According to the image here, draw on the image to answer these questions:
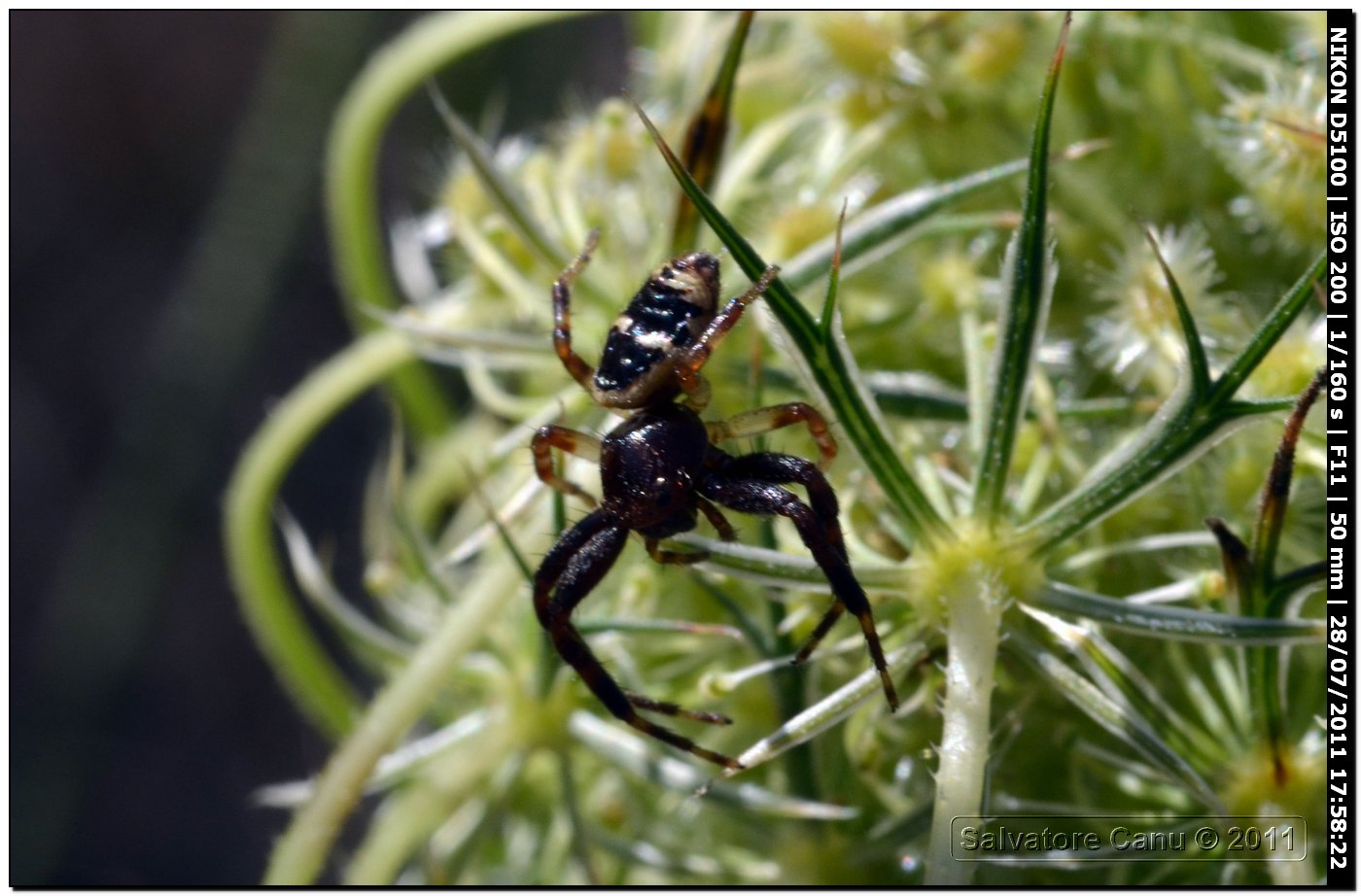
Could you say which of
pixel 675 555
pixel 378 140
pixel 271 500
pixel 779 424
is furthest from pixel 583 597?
pixel 378 140

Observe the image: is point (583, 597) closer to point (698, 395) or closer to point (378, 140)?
point (698, 395)

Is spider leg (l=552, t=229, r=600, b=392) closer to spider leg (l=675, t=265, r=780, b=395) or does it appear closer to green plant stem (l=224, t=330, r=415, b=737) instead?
spider leg (l=675, t=265, r=780, b=395)

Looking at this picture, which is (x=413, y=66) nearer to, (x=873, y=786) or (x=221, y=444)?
(x=873, y=786)

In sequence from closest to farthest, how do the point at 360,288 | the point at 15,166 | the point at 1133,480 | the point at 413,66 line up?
1. the point at 1133,480
2. the point at 413,66
3. the point at 360,288
4. the point at 15,166

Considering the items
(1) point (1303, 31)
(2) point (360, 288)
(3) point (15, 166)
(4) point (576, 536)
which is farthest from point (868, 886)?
(3) point (15, 166)

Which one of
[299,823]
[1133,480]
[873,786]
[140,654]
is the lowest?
Answer: [299,823]

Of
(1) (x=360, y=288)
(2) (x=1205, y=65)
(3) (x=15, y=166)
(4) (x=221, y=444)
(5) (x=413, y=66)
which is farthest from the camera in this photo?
(3) (x=15, y=166)

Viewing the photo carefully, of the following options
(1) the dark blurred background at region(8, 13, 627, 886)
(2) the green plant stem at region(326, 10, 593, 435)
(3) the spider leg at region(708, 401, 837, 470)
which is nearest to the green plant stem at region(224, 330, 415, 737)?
(2) the green plant stem at region(326, 10, 593, 435)
